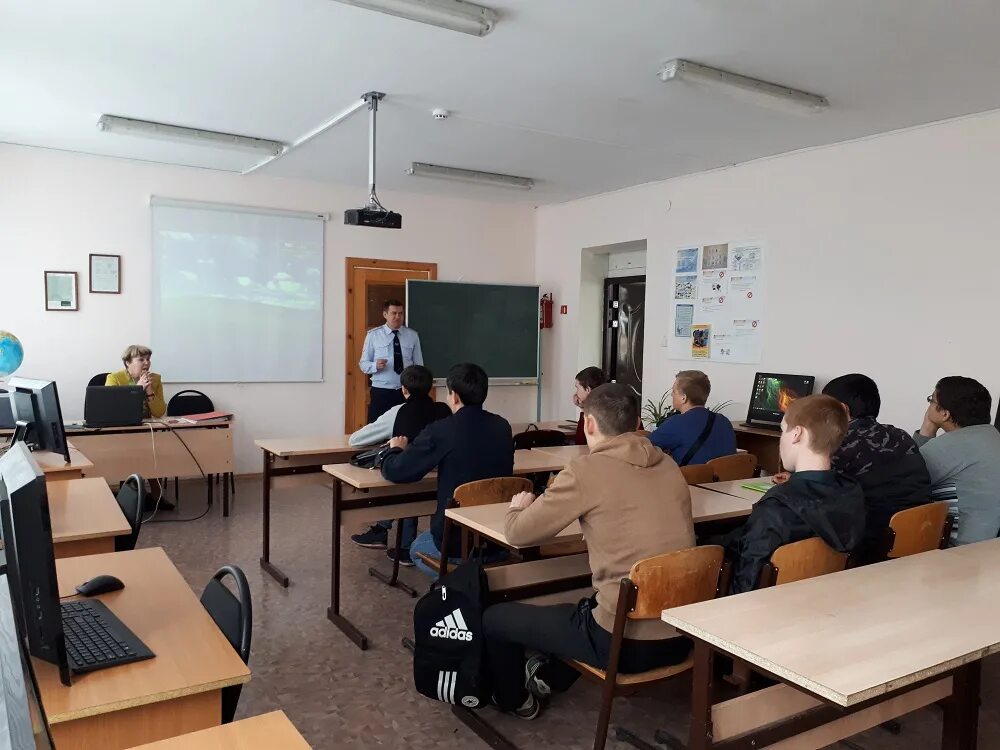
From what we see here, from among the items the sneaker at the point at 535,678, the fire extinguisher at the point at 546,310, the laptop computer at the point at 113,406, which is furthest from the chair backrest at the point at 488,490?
the fire extinguisher at the point at 546,310

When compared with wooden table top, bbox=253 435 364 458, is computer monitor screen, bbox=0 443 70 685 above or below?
above

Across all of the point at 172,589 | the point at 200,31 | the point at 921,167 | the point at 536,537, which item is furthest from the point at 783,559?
the point at 921,167

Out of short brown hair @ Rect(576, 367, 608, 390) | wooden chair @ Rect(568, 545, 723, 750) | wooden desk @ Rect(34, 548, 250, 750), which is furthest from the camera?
short brown hair @ Rect(576, 367, 608, 390)

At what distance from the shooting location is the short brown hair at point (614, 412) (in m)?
2.32

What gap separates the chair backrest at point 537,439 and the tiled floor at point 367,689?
1099 millimetres

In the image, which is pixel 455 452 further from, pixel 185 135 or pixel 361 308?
pixel 361 308

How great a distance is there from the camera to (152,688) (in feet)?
4.63

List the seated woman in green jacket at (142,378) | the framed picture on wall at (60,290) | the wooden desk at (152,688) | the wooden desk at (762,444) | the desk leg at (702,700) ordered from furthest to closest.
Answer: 1. the framed picture on wall at (60,290)
2. the seated woman in green jacket at (142,378)
3. the wooden desk at (762,444)
4. the desk leg at (702,700)
5. the wooden desk at (152,688)

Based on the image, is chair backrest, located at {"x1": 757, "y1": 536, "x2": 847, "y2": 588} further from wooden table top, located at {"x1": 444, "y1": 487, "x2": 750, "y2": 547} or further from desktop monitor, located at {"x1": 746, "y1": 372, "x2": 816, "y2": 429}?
desktop monitor, located at {"x1": 746, "y1": 372, "x2": 816, "y2": 429}

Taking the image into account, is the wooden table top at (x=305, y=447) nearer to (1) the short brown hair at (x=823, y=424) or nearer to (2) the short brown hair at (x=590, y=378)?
(2) the short brown hair at (x=590, y=378)

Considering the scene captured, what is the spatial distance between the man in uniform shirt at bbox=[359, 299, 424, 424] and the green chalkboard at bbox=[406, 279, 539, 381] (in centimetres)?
73

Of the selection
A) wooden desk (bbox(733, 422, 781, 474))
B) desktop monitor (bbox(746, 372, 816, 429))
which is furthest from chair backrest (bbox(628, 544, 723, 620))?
desktop monitor (bbox(746, 372, 816, 429))

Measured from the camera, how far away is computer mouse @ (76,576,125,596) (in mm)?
1886

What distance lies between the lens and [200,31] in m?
3.54
